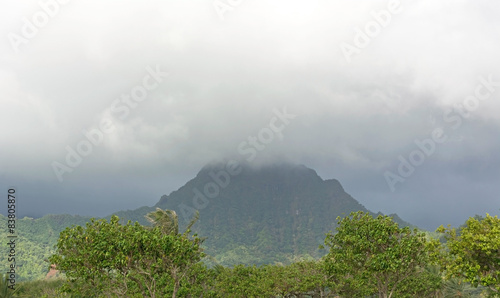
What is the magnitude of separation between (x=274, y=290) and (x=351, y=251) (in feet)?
36.8

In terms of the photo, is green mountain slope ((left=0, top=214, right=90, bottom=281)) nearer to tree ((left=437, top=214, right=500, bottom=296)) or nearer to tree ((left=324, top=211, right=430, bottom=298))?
tree ((left=324, top=211, right=430, bottom=298))

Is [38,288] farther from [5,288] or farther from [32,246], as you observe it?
[32,246]

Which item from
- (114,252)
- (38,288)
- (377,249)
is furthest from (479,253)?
(38,288)

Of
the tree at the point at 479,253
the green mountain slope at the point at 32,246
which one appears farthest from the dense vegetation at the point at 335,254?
the green mountain slope at the point at 32,246

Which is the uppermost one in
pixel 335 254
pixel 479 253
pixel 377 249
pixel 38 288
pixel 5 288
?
pixel 479 253

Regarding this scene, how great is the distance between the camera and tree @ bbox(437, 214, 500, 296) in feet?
48.9

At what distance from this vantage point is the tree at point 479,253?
14914 mm

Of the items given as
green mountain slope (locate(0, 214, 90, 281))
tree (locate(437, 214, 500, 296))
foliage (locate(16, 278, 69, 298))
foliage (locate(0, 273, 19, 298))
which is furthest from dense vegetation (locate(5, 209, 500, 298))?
green mountain slope (locate(0, 214, 90, 281))

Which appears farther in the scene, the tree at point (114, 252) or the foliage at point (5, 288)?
the foliage at point (5, 288)

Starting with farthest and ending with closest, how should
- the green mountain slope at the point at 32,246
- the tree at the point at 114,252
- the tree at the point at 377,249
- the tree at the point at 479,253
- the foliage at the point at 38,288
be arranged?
the green mountain slope at the point at 32,246, the foliage at the point at 38,288, the tree at the point at 377,249, the tree at the point at 114,252, the tree at the point at 479,253

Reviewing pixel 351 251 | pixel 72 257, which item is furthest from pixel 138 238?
pixel 351 251

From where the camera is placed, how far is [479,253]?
15.9 meters

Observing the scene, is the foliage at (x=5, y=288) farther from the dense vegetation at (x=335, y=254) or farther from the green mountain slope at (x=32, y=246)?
the green mountain slope at (x=32, y=246)

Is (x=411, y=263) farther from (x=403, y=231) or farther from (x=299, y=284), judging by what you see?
(x=299, y=284)
